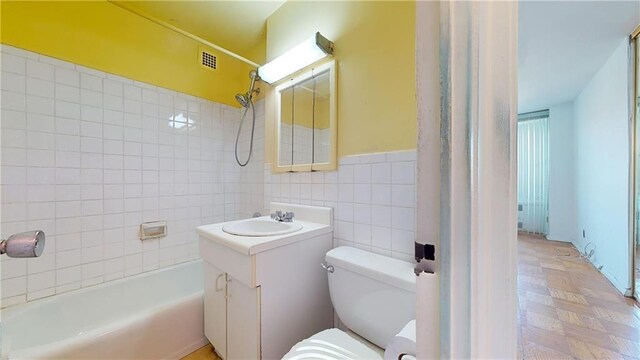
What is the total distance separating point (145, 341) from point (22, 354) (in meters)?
0.42

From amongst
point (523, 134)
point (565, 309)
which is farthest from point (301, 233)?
point (523, 134)

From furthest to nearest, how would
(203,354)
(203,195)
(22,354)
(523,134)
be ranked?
(523,134) < (203,195) < (203,354) < (22,354)

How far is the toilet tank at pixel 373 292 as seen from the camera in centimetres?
84

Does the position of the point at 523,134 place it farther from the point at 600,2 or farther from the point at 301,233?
the point at 301,233

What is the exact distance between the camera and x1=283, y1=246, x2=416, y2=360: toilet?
33.1 inches

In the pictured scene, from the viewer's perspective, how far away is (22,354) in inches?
36.9

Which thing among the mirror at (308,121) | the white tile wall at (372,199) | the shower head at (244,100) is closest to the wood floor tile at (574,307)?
the white tile wall at (372,199)

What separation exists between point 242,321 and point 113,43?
1.96 m

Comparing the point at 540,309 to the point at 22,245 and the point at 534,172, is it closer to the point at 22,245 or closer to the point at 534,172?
the point at 22,245

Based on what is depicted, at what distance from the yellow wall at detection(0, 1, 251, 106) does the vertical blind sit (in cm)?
478

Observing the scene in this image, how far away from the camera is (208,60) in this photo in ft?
6.51

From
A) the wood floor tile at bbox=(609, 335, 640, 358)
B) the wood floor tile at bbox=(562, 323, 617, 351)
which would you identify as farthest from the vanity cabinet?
the wood floor tile at bbox=(609, 335, 640, 358)

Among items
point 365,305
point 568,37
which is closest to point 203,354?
point 365,305

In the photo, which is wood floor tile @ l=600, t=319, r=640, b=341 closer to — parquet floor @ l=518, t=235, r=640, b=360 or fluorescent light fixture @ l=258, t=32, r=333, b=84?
parquet floor @ l=518, t=235, r=640, b=360
